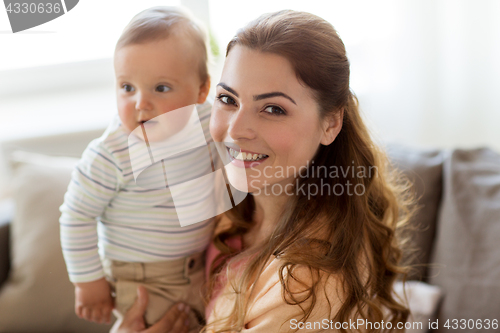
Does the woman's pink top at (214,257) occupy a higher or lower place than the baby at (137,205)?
lower

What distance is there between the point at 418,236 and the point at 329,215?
534 millimetres

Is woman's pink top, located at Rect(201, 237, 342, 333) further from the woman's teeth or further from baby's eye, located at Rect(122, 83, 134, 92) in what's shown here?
baby's eye, located at Rect(122, 83, 134, 92)

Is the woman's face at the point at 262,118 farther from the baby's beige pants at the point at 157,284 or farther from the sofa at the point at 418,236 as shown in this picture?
the sofa at the point at 418,236

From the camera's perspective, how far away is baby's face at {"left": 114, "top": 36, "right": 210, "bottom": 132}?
763 millimetres

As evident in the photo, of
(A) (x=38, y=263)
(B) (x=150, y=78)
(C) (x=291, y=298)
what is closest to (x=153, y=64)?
(B) (x=150, y=78)

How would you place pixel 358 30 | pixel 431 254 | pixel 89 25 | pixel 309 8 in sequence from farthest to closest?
pixel 358 30 → pixel 309 8 → pixel 431 254 → pixel 89 25

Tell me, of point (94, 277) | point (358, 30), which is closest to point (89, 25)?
point (94, 277)

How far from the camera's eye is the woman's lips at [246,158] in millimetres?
835

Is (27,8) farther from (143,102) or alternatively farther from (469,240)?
(469,240)

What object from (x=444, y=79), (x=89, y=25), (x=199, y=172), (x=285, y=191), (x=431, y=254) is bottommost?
(x=431, y=254)

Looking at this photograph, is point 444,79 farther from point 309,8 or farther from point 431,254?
point 431,254

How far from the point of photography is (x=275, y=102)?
2.59 ft

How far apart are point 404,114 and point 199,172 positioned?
1563mm

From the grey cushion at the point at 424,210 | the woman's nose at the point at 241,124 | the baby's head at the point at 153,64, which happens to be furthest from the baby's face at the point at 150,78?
the grey cushion at the point at 424,210
